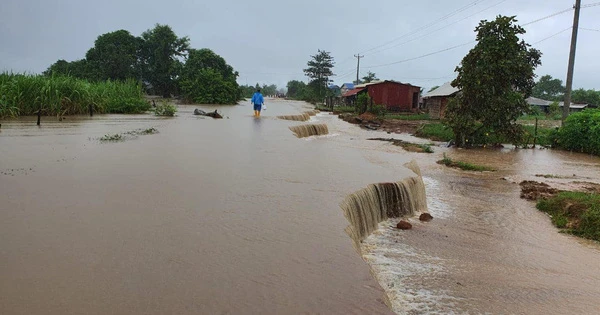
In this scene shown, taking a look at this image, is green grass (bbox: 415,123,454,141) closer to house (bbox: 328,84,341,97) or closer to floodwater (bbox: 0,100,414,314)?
floodwater (bbox: 0,100,414,314)

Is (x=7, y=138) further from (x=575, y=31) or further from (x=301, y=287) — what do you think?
(x=575, y=31)

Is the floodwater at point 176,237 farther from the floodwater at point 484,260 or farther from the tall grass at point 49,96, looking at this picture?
the tall grass at point 49,96

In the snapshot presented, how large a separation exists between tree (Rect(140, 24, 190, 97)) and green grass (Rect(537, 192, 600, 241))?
147 ft

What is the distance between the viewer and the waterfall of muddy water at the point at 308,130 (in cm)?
1755

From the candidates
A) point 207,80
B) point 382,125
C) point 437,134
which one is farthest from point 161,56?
point 437,134

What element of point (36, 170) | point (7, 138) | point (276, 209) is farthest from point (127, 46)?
point (276, 209)

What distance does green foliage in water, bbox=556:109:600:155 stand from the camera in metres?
16.6

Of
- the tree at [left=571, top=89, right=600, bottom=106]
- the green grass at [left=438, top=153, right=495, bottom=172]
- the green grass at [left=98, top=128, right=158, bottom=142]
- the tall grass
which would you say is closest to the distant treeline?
the tall grass

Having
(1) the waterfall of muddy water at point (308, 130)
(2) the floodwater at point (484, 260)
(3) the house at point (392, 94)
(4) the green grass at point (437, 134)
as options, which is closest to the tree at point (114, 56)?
(3) the house at point (392, 94)

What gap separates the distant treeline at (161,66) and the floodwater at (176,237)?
3636cm

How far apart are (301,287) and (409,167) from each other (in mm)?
7173

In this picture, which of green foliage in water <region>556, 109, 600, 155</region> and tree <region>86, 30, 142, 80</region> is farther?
tree <region>86, 30, 142, 80</region>

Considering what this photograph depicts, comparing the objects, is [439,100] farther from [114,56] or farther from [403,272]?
[114,56]

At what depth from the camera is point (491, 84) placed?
56.5ft
